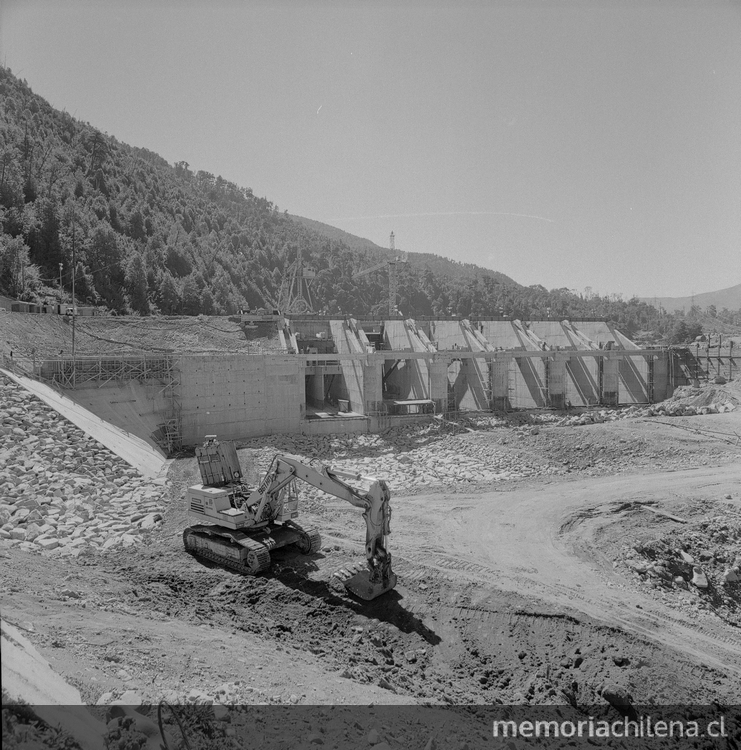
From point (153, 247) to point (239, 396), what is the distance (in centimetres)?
3374

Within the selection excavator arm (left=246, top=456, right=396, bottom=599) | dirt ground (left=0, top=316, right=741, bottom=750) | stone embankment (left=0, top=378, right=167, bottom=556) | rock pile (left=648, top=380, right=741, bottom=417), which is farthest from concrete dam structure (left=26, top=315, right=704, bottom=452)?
excavator arm (left=246, top=456, right=396, bottom=599)

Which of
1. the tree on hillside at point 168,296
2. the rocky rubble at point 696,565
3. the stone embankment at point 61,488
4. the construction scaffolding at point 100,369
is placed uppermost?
the tree on hillside at point 168,296

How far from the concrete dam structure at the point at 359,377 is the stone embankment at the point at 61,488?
408cm

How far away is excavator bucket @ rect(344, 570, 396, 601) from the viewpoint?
9.67 m

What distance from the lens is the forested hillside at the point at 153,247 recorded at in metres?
38.8

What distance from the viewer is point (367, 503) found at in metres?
9.47

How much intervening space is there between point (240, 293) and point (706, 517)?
52967mm

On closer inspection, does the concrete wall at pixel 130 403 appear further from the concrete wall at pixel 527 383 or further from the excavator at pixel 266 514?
the concrete wall at pixel 527 383

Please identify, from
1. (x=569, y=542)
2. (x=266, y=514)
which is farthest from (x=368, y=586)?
(x=569, y=542)

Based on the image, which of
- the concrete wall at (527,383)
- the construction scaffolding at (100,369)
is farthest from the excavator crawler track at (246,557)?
the concrete wall at (527,383)

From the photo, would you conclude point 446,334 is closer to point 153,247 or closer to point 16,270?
point 16,270

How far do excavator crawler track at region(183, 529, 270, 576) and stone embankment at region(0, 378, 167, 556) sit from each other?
5.85 feet

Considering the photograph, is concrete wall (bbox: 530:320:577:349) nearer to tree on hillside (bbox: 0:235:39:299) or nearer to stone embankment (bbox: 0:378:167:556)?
stone embankment (bbox: 0:378:167:556)

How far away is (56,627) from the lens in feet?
22.7
